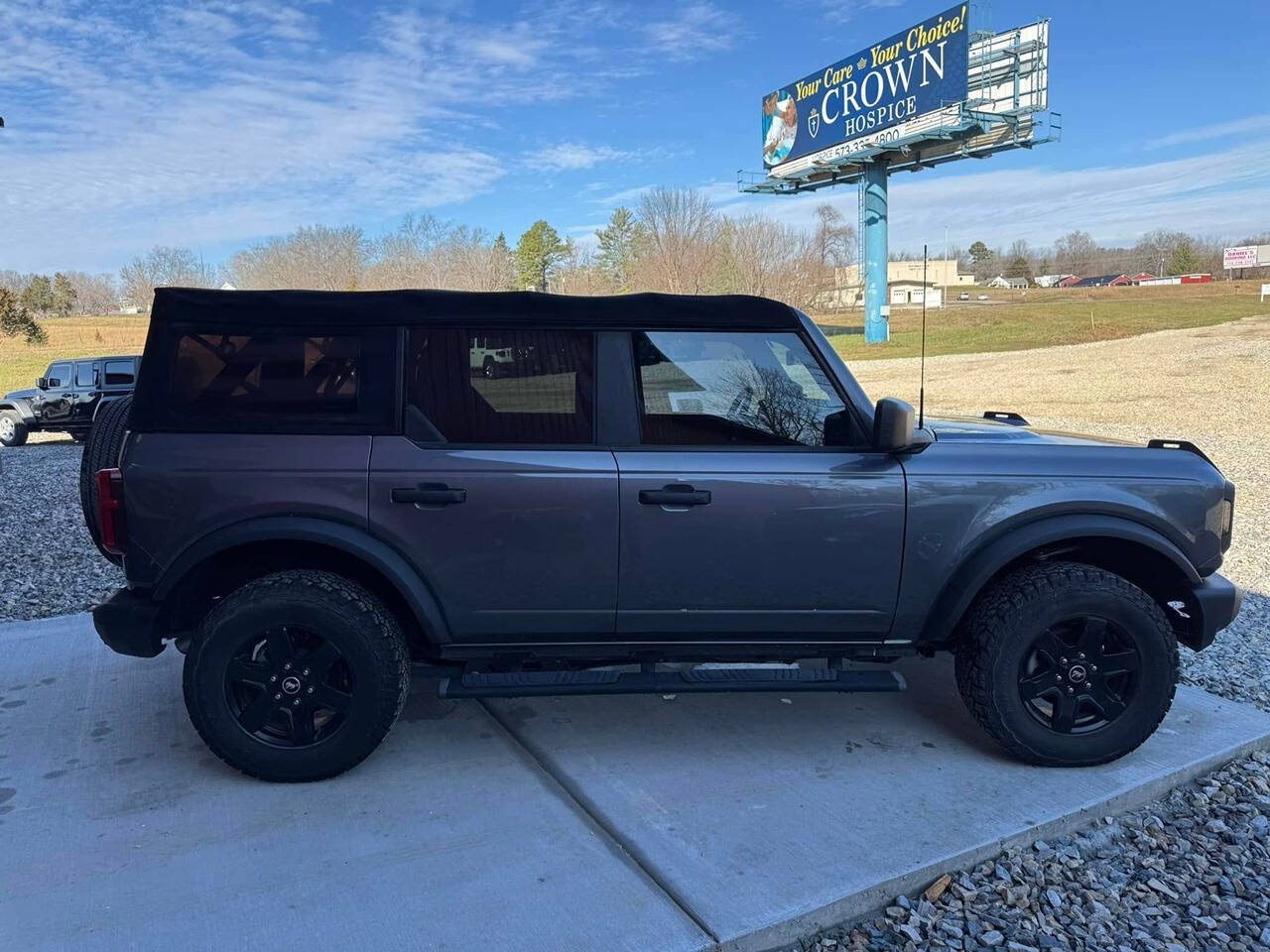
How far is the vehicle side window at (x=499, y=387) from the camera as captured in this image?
3.48 metres

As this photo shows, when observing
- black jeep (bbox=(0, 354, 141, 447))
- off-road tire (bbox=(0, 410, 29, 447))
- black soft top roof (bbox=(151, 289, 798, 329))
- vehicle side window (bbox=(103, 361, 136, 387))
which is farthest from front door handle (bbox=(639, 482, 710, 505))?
off-road tire (bbox=(0, 410, 29, 447))

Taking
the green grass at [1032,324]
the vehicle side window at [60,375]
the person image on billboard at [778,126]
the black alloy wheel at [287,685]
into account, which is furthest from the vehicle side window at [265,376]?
the person image on billboard at [778,126]

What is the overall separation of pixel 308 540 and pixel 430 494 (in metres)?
0.48

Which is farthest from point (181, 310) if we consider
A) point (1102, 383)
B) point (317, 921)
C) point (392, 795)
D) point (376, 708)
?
point (1102, 383)

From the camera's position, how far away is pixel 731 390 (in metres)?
3.62

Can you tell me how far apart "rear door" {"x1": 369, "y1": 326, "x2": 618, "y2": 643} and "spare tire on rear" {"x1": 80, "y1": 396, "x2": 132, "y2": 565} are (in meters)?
1.09

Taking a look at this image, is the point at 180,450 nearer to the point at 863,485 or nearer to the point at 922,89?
the point at 863,485

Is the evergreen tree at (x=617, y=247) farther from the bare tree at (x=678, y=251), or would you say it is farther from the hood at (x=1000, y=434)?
the hood at (x=1000, y=434)

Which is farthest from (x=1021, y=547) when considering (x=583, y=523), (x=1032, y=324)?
(x=1032, y=324)

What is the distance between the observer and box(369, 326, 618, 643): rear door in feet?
11.1

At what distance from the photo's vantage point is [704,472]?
343cm

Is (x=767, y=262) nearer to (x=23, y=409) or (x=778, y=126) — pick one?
(x=778, y=126)

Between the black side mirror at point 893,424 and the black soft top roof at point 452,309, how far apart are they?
507 millimetres

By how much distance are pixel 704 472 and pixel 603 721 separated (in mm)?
1289
